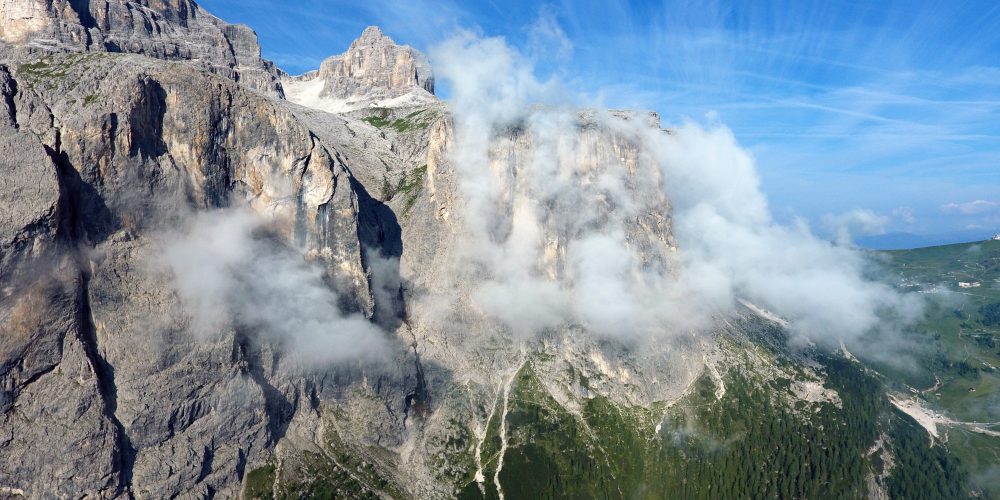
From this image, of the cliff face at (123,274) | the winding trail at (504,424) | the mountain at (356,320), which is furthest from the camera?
the winding trail at (504,424)

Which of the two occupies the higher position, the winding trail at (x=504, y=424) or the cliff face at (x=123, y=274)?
the cliff face at (x=123, y=274)

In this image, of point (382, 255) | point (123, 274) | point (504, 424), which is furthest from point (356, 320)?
point (123, 274)

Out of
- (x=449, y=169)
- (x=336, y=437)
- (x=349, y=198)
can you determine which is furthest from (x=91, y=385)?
(x=449, y=169)

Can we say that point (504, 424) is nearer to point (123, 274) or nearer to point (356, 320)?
point (356, 320)

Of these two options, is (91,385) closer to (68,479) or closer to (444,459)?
(68,479)

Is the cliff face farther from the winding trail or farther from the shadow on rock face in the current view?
the winding trail

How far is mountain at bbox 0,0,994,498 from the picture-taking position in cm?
9900

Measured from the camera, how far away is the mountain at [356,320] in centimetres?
9900

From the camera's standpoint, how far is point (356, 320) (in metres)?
138

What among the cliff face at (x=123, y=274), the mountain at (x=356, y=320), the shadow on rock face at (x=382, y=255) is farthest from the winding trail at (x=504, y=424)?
the cliff face at (x=123, y=274)

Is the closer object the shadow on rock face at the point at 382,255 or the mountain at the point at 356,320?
the mountain at the point at 356,320

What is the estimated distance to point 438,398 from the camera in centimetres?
14762

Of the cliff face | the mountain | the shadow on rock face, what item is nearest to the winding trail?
the mountain

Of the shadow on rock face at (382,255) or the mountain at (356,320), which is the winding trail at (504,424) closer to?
the mountain at (356,320)
